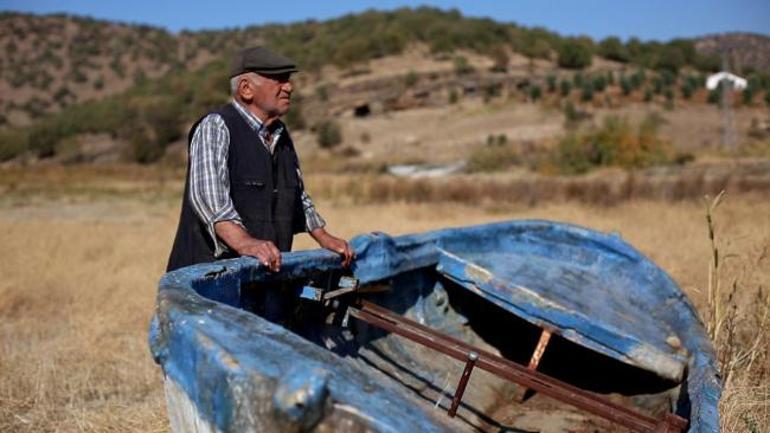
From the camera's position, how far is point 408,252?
14.4 feet

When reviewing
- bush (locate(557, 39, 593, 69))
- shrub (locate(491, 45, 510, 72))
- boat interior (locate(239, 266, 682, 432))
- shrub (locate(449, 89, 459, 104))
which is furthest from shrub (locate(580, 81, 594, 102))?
boat interior (locate(239, 266, 682, 432))

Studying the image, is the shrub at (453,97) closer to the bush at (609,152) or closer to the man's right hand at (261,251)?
the bush at (609,152)

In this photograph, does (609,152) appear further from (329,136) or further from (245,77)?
(245,77)

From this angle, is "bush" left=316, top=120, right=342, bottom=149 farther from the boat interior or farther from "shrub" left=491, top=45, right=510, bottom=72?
the boat interior

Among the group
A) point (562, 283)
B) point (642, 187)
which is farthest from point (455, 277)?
point (642, 187)

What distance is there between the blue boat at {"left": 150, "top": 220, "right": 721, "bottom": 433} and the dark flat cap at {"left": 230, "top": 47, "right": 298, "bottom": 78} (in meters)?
0.84

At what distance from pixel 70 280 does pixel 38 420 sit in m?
4.01

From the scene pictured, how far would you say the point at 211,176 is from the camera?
3.10 metres

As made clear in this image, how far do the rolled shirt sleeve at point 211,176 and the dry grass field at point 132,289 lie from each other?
1.20 m

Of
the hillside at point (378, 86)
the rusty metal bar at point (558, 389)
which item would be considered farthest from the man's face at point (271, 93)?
the hillside at point (378, 86)

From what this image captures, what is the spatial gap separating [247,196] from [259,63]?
579 mm

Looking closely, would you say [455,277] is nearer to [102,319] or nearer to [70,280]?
[102,319]

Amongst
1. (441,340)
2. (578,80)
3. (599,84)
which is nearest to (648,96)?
(599,84)

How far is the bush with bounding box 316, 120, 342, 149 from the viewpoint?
3133cm
